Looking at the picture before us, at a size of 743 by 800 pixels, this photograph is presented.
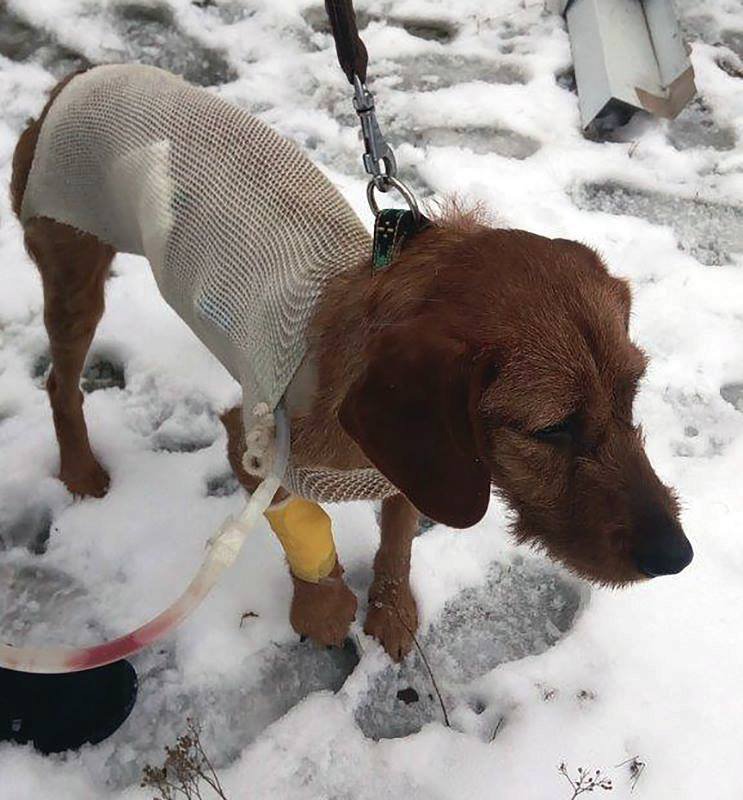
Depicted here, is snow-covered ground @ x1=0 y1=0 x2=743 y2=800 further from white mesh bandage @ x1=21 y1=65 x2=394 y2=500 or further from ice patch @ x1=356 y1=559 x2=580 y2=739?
white mesh bandage @ x1=21 y1=65 x2=394 y2=500

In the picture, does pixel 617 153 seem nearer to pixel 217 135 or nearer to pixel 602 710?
pixel 217 135

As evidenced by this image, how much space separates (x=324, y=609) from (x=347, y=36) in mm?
1336

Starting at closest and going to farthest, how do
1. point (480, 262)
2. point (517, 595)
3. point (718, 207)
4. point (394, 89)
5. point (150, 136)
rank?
point (480, 262) < point (150, 136) < point (517, 595) < point (718, 207) < point (394, 89)

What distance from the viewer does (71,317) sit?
7.44ft

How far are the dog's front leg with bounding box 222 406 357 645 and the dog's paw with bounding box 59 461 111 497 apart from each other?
0.54 meters

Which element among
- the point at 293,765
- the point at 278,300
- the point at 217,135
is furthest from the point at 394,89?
the point at 293,765

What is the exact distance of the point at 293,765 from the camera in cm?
199

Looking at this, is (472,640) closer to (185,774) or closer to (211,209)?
(185,774)

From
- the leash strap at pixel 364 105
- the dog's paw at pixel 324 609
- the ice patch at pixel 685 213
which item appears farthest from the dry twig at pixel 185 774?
the ice patch at pixel 685 213

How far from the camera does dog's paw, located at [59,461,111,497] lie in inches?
97.3

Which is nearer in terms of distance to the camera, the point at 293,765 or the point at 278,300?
the point at 278,300

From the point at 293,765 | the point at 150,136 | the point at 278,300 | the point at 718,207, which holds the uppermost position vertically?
the point at 150,136

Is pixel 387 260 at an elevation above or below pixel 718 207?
→ above

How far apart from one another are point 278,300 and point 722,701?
1449 mm
